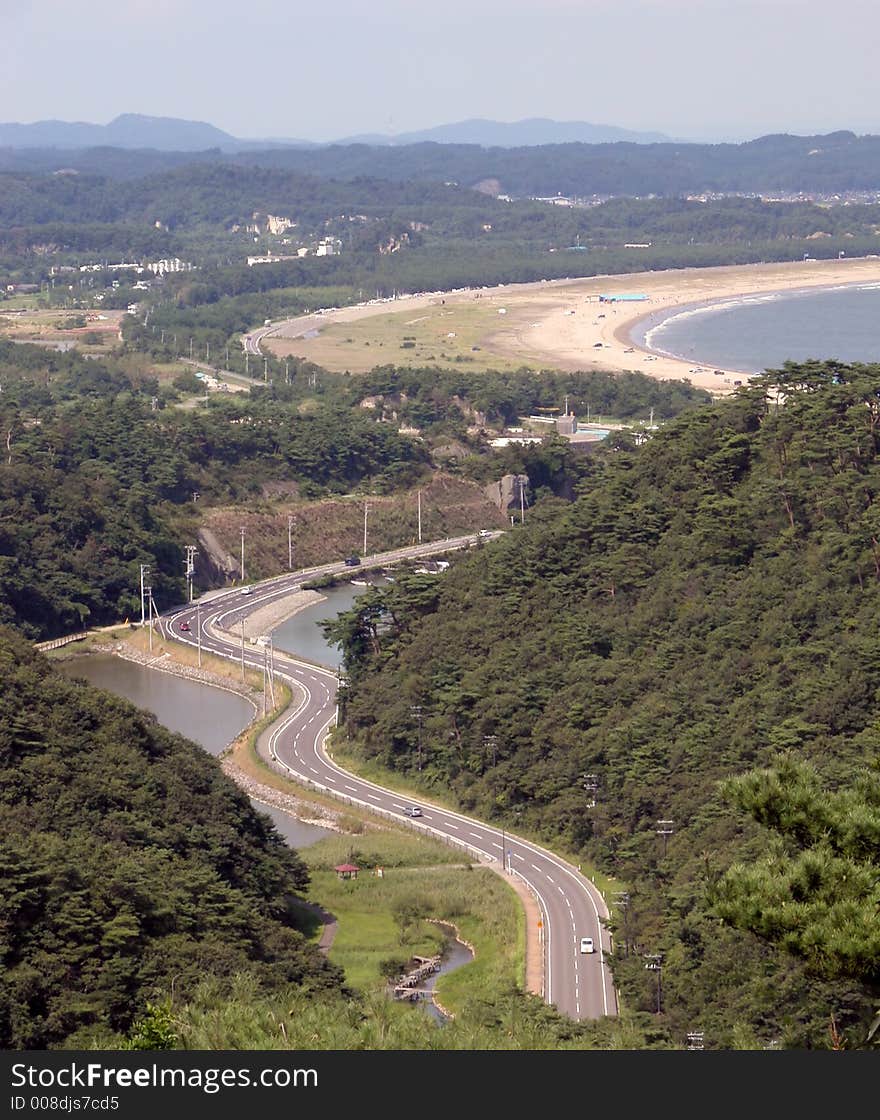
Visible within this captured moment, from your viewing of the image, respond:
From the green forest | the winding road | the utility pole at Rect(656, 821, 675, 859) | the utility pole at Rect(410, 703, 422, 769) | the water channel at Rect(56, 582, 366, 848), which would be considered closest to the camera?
the winding road

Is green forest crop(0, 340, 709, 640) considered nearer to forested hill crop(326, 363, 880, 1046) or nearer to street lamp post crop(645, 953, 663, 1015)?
forested hill crop(326, 363, 880, 1046)

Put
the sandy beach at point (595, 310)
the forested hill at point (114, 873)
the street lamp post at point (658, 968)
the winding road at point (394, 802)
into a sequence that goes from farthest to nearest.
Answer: the sandy beach at point (595, 310) → the winding road at point (394, 802) → the street lamp post at point (658, 968) → the forested hill at point (114, 873)

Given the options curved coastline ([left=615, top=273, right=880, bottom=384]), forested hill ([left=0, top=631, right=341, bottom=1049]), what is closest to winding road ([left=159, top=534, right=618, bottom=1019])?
forested hill ([left=0, top=631, right=341, bottom=1049])

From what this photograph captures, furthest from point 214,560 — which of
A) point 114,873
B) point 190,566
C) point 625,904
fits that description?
point 114,873

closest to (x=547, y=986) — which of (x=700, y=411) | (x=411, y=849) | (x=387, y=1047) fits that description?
(x=411, y=849)

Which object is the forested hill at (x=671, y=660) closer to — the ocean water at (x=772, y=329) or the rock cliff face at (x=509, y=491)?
the rock cliff face at (x=509, y=491)

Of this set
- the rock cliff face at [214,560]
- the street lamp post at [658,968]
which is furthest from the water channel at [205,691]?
the street lamp post at [658,968]

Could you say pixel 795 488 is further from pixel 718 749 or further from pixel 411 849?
pixel 411 849
